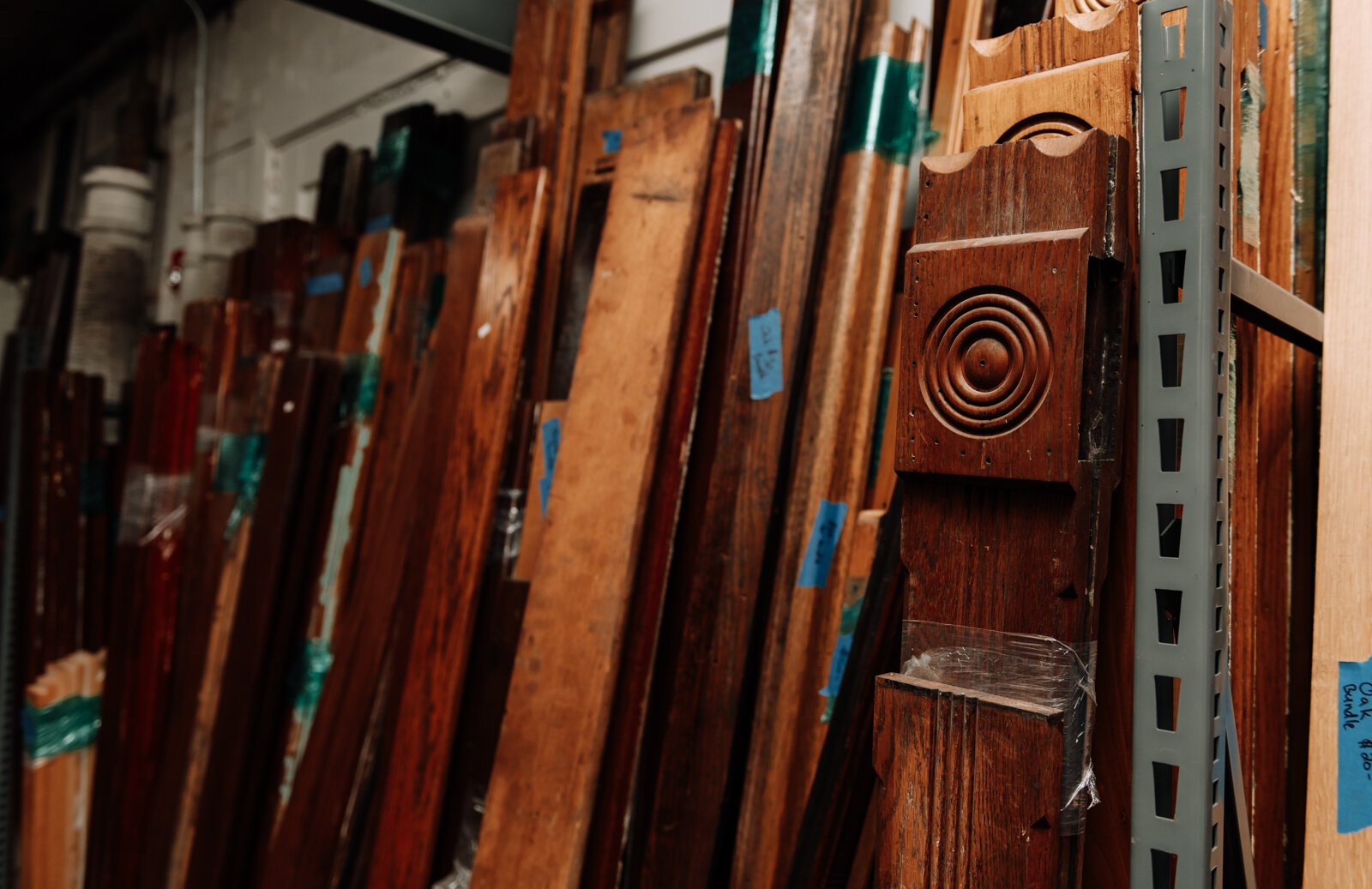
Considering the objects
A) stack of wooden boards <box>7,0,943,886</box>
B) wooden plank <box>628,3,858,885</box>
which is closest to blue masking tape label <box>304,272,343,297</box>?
stack of wooden boards <box>7,0,943,886</box>

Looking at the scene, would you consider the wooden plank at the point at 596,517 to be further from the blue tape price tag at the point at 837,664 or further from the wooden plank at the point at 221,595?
the wooden plank at the point at 221,595

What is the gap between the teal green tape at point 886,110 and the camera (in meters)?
1.25

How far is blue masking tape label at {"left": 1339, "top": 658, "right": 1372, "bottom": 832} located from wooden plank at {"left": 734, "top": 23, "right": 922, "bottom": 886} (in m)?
0.51

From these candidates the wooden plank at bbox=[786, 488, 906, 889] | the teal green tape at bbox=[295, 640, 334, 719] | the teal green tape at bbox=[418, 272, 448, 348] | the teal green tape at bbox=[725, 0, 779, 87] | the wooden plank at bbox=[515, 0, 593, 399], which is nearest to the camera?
the wooden plank at bbox=[786, 488, 906, 889]

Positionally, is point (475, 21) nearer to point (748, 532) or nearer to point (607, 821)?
point (748, 532)

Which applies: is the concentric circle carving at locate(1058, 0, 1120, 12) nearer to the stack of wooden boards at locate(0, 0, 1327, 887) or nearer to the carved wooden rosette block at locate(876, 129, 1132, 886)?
the stack of wooden boards at locate(0, 0, 1327, 887)

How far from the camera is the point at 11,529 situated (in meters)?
2.49

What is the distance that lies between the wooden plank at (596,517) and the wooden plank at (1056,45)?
544mm

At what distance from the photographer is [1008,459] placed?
660 millimetres

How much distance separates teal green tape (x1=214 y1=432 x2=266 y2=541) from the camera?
Answer: 1.95 metres

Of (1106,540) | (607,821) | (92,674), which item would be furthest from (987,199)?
(92,674)

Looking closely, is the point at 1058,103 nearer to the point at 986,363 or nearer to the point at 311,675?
the point at 986,363

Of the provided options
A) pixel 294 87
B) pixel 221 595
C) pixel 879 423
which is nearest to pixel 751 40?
pixel 879 423

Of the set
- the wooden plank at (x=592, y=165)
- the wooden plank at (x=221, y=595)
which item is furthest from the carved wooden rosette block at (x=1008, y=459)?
the wooden plank at (x=221, y=595)
